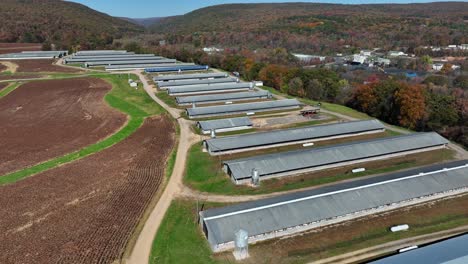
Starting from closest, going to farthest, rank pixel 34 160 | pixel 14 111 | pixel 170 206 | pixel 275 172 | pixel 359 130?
1. pixel 170 206
2. pixel 275 172
3. pixel 34 160
4. pixel 359 130
5. pixel 14 111

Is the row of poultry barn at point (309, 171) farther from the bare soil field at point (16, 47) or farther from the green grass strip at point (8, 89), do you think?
the bare soil field at point (16, 47)

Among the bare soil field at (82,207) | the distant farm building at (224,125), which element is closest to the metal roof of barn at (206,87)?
the distant farm building at (224,125)

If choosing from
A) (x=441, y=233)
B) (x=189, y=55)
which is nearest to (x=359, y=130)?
(x=441, y=233)

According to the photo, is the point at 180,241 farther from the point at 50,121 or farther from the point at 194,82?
the point at 194,82

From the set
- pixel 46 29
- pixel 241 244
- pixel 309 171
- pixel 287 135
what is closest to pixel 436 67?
pixel 287 135

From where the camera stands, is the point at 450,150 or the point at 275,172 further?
the point at 450,150

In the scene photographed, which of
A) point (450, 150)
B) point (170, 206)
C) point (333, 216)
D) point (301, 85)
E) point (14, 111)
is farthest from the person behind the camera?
point (301, 85)

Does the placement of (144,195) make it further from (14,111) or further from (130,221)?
(14,111)
